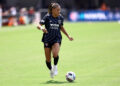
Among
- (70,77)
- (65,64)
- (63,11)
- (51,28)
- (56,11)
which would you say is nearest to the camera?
(70,77)

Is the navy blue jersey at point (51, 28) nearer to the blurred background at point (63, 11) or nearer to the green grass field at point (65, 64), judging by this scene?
the green grass field at point (65, 64)

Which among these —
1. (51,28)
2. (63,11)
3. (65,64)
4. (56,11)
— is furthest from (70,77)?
(63,11)

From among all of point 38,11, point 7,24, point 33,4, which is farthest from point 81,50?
point 33,4

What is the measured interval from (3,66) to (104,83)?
5.61m

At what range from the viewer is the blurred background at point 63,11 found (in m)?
46.2

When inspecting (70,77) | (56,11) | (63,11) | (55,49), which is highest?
(56,11)

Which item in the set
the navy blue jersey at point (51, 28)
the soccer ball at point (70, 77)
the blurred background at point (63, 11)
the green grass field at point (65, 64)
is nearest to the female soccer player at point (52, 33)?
the navy blue jersey at point (51, 28)

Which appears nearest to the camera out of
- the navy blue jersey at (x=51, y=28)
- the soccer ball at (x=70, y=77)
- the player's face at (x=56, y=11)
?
the soccer ball at (x=70, y=77)

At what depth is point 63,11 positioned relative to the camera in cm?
5009

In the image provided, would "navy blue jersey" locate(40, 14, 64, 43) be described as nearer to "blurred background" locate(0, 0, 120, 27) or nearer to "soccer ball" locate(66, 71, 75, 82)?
"soccer ball" locate(66, 71, 75, 82)

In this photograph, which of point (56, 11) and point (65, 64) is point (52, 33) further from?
point (65, 64)

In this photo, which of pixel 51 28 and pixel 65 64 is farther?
pixel 65 64

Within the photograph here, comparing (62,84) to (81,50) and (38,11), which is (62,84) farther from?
(38,11)

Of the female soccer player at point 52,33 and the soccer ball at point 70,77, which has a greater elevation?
the female soccer player at point 52,33
